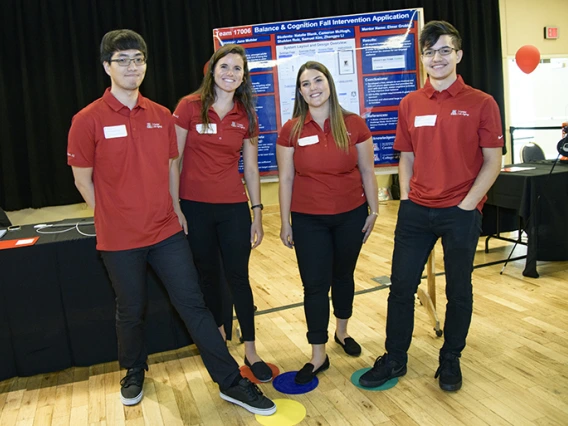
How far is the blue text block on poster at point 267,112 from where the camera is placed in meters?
4.98

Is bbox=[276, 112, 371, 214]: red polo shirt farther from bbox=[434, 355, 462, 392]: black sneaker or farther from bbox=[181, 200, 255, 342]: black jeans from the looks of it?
bbox=[434, 355, 462, 392]: black sneaker

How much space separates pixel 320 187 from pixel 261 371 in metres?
0.93

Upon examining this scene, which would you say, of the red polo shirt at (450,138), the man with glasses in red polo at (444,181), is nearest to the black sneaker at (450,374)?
the man with glasses in red polo at (444,181)

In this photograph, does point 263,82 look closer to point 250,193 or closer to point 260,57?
point 260,57

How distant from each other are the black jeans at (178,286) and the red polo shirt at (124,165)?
0.18 ft

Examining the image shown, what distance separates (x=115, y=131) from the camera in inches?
80.6

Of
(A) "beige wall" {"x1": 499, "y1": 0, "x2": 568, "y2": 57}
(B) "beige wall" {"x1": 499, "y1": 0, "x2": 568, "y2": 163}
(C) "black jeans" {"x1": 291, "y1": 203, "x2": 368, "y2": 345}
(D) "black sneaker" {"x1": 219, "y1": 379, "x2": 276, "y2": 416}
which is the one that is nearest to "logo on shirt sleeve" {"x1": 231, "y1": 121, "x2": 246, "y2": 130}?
(C) "black jeans" {"x1": 291, "y1": 203, "x2": 368, "y2": 345}

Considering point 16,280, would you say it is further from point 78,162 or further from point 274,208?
point 274,208

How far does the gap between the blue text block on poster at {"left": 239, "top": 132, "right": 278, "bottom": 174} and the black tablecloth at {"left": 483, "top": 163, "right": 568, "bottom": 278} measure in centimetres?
205

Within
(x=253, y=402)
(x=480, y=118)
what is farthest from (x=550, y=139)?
(x=253, y=402)

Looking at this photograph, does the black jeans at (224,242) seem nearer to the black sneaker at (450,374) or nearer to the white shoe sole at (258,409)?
the white shoe sole at (258,409)

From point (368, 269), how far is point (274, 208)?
3.26 meters

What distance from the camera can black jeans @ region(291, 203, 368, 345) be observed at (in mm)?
2352

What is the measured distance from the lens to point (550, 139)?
8.59 meters
